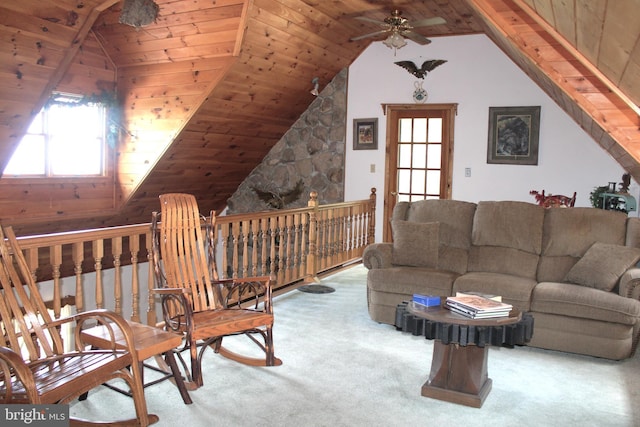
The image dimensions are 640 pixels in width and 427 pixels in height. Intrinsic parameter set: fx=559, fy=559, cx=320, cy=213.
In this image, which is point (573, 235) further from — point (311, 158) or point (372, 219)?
→ point (311, 158)

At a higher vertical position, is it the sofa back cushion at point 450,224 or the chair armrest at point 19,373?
the sofa back cushion at point 450,224

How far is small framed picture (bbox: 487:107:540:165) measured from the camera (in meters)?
Result: 6.78

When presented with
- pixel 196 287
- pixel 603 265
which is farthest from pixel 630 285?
pixel 196 287

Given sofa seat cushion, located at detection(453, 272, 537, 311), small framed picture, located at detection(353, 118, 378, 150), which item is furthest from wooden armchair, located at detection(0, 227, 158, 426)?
small framed picture, located at detection(353, 118, 378, 150)

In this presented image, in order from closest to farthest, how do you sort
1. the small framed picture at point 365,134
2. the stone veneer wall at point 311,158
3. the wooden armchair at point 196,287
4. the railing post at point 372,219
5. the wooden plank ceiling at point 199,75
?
the wooden armchair at point 196,287
the wooden plank ceiling at point 199,75
the railing post at point 372,219
the small framed picture at point 365,134
the stone veneer wall at point 311,158

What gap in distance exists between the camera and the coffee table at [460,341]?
116 inches

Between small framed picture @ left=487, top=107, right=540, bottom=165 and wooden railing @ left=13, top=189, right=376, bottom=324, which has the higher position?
small framed picture @ left=487, top=107, right=540, bottom=165

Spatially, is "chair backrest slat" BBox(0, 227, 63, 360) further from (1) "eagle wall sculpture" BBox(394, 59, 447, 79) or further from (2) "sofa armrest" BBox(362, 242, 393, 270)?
(1) "eagle wall sculpture" BBox(394, 59, 447, 79)

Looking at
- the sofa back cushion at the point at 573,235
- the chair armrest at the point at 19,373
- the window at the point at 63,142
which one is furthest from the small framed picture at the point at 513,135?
the chair armrest at the point at 19,373

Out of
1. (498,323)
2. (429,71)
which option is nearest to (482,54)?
(429,71)

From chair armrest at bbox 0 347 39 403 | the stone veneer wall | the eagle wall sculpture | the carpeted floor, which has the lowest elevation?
the carpeted floor

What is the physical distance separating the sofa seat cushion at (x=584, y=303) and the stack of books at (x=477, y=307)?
2.86 feet

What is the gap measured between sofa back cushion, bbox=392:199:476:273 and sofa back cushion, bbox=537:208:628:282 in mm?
609

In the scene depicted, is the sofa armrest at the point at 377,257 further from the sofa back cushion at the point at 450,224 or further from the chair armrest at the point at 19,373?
the chair armrest at the point at 19,373
